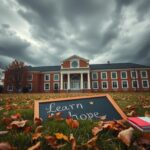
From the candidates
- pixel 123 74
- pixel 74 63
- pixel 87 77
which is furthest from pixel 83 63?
pixel 123 74

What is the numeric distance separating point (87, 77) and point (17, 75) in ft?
57.8

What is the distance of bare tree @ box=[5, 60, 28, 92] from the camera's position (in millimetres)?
39094

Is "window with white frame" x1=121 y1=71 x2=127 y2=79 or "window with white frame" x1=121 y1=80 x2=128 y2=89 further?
"window with white frame" x1=121 y1=71 x2=127 y2=79

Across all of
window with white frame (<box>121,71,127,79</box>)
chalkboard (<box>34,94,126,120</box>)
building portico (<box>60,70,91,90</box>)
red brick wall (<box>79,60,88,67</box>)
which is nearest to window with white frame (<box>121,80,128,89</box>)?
window with white frame (<box>121,71,127,79</box>)

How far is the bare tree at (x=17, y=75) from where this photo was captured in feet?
128

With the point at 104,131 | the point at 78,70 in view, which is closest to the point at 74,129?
the point at 104,131

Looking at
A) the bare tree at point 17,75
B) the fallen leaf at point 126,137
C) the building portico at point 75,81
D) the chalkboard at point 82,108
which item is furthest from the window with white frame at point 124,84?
the fallen leaf at point 126,137

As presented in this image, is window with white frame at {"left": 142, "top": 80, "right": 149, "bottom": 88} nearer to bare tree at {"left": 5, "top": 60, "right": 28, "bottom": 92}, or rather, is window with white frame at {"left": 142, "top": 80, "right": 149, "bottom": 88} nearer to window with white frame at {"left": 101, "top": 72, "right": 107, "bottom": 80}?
window with white frame at {"left": 101, "top": 72, "right": 107, "bottom": 80}

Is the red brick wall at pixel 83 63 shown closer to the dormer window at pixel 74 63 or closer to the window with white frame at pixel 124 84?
the dormer window at pixel 74 63

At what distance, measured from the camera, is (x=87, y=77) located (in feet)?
138

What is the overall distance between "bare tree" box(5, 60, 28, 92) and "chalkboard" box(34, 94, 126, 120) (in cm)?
3870

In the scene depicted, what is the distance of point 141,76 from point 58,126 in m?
43.3

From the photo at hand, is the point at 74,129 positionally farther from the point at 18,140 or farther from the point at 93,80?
the point at 93,80

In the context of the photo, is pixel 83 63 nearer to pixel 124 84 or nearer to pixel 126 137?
pixel 124 84
